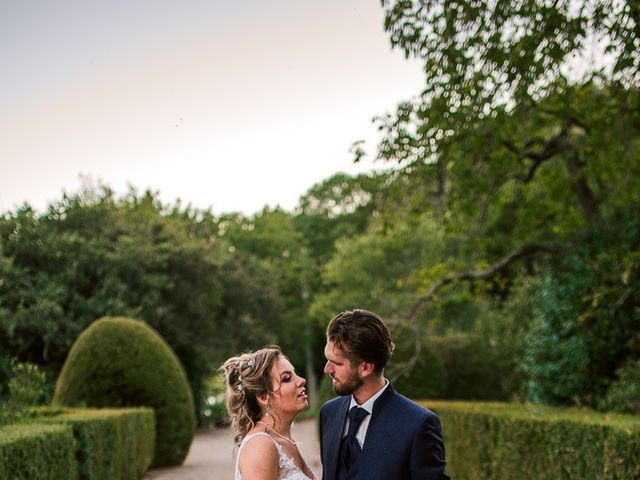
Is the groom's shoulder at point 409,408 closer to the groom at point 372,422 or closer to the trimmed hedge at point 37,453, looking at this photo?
the groom at point 372,422

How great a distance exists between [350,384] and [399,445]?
325mm

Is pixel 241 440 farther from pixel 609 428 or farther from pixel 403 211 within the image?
pixel 403 211

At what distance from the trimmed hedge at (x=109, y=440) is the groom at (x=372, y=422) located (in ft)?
25.1

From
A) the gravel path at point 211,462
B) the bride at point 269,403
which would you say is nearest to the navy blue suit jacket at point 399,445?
the bride at point 269,403

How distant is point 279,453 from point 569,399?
11823 mm

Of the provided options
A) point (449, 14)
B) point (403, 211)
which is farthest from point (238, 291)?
point (449, 14)

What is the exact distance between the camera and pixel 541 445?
8766mm

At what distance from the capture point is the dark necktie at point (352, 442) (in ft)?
11.7

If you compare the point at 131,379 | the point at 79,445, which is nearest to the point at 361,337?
the point at 79,445

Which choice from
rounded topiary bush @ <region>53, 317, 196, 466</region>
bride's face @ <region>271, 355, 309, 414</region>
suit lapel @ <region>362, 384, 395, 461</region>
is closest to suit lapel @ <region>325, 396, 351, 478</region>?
suit lapel @ <region>362, 384, 395, 461</region>

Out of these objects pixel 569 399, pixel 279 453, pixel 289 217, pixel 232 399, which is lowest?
pixel 569 399

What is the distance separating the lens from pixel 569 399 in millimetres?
14797

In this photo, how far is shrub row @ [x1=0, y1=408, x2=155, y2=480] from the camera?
7.80 metres

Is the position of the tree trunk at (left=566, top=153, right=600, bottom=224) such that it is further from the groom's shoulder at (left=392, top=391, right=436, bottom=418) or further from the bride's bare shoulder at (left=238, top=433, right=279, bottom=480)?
the groom's shoulder at (left=392, top=391, right=436, bottom=418)
